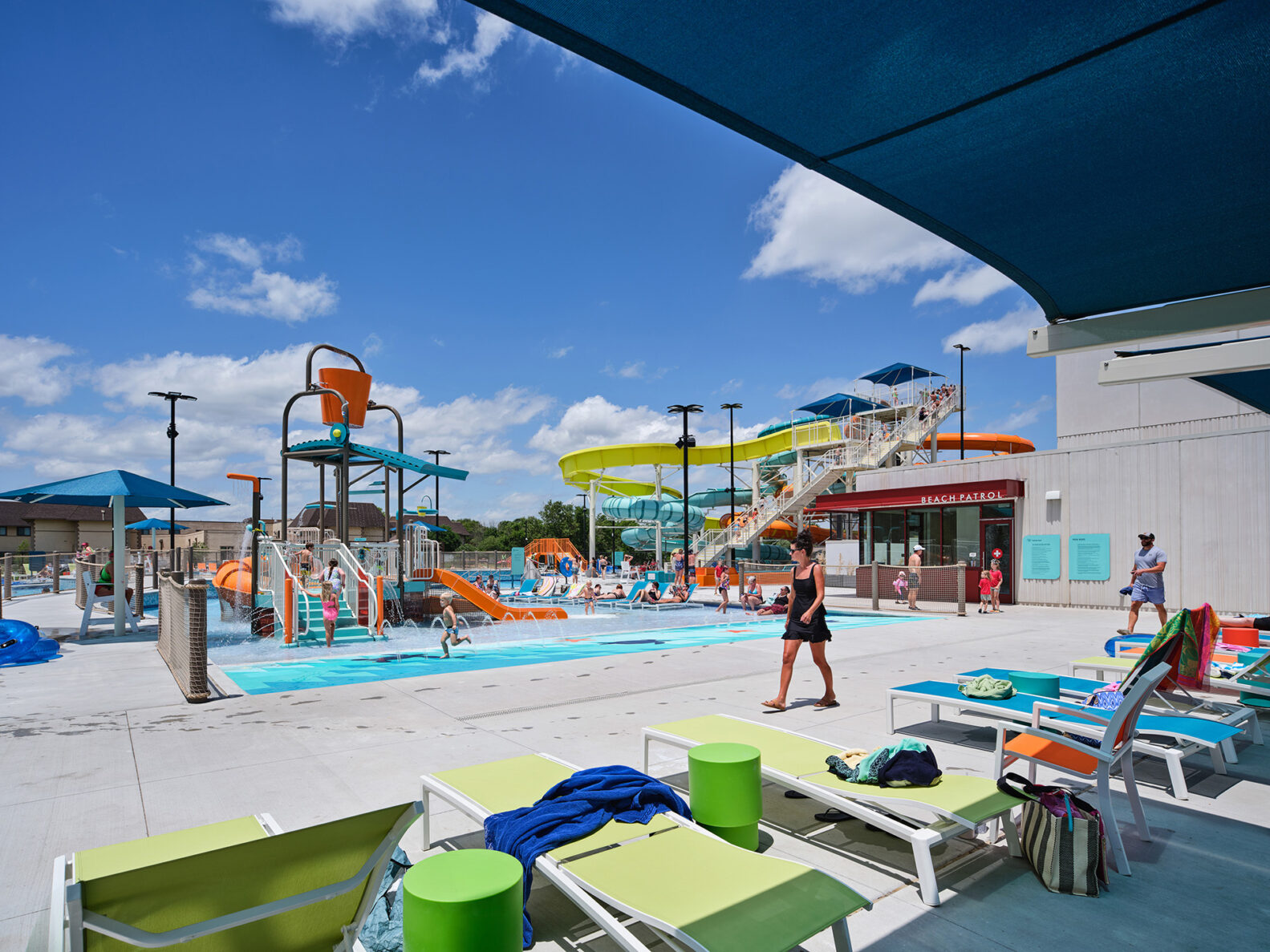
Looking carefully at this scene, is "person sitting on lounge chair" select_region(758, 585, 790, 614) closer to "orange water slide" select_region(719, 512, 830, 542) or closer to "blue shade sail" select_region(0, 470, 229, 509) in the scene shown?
"blue shade sail" select_region(0, 470, 229, 509)

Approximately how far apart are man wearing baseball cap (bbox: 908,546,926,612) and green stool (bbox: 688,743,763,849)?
17.5 meters

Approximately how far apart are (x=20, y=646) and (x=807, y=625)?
1152 centimetres

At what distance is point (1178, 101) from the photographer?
9.46 ft

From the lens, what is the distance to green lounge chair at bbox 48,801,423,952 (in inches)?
76.0

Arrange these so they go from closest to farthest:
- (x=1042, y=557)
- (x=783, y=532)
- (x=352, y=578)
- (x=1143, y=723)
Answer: (x=1143, y=723) < (x=352, y=578) < (x=1042, y=557) < (x=783, y=532)

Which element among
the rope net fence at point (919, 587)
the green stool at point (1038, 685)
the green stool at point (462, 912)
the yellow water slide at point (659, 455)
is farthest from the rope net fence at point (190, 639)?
the yellow water slide at point (659, 455)

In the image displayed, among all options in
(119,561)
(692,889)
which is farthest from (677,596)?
(692,889)

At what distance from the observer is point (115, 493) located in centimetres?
1382

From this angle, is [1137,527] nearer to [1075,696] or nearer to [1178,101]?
[1075,696]

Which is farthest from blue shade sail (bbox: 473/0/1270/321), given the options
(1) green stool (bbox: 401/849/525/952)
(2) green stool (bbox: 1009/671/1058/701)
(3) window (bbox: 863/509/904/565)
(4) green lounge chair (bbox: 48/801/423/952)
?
(3) window (bbox: 863/509/904/565)

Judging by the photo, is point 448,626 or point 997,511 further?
point 997,511

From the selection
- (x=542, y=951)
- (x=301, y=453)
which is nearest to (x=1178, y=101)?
(x=542, y=951)

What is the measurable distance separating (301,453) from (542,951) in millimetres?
18273

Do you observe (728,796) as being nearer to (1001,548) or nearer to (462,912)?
(462,912)
